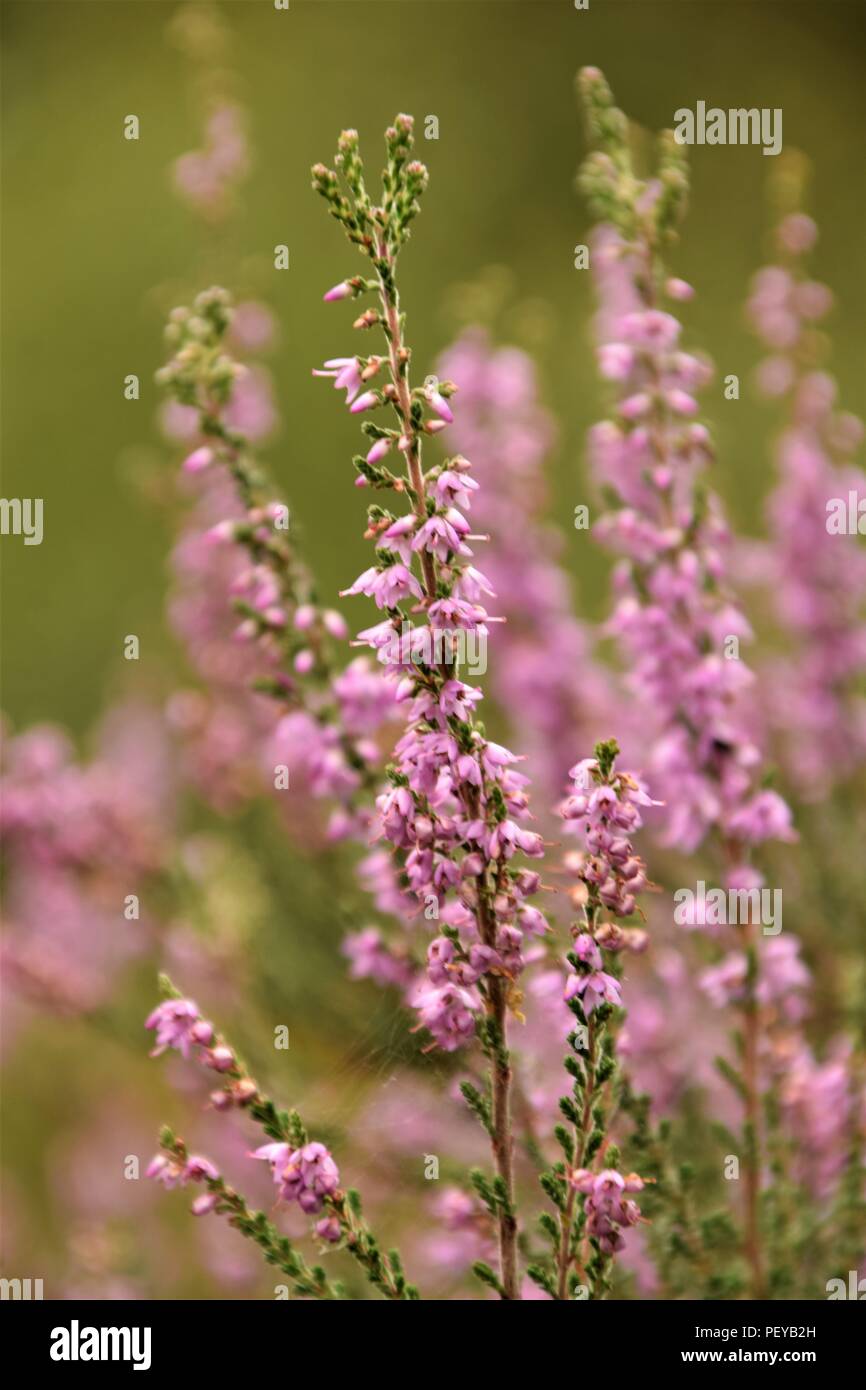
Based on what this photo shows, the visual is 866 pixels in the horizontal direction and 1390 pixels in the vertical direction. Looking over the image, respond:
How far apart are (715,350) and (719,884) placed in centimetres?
359

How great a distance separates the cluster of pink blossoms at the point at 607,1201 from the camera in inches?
53.4

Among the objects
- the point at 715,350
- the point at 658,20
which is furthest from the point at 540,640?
the point at 658,20

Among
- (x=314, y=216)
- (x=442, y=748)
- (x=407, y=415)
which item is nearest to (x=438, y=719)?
(x=442, y=748)

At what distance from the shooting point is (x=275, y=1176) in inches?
56.0

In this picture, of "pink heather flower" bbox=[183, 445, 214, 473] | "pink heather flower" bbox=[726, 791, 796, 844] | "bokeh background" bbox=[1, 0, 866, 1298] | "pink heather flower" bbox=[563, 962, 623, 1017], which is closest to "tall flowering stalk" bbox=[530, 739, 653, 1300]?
"pink heather flower" bbox=[563, 962, 623, 1017]

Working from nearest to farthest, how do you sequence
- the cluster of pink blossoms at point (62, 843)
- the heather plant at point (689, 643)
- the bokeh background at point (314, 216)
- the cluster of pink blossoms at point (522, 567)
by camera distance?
the heather plant at point (689, 643), the cluster of pink blossoms at point (62, 843), the cluster of pink blossoms at point (522, 567), the bokeh background at point (314, 216)

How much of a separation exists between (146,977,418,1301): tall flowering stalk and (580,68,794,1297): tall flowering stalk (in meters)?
0.69

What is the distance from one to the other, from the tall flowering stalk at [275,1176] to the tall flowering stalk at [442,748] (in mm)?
159

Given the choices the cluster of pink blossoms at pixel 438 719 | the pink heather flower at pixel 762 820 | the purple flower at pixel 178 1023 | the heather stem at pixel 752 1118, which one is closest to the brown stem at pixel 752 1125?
the heather stem at pixel 752 1118

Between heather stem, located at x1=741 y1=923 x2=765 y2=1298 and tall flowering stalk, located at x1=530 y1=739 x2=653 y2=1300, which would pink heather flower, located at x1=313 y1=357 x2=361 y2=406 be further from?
heather stem, located at x1=741 y1=923 x2=765 y2=1298

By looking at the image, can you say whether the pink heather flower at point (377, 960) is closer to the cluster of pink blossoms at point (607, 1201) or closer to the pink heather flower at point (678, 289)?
the cluster of pink blossoms at point (607, 1201)

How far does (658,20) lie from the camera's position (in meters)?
6.54

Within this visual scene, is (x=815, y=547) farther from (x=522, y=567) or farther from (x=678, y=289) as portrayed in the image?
(x=678, y=289)
